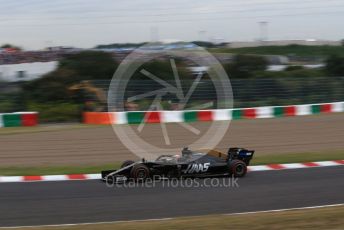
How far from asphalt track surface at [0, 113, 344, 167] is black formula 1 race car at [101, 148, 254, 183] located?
301 cm

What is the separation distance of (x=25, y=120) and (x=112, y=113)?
3.08 meters

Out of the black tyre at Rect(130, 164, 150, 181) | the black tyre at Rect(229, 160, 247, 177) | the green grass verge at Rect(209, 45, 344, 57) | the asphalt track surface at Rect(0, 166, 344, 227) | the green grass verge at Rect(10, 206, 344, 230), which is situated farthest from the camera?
the green grass verge at Rect(209, 45, 344, 57)

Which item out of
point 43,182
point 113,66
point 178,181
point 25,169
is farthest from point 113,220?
point 113,66

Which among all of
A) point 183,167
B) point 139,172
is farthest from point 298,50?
point 139,172

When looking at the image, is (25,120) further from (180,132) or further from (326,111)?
(326,111)

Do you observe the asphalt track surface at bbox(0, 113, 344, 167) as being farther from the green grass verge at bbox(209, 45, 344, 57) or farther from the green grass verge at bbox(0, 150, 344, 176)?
the green grass verge at bbox(209, 45, 344, 57)

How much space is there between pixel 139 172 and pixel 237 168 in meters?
1.70

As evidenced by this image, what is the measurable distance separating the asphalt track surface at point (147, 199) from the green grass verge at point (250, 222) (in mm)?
513

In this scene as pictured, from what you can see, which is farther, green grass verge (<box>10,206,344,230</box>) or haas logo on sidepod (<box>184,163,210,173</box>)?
haas logo on sidepod (<box>184,163,210,173</box>)

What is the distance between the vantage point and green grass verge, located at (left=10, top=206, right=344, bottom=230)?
18.2 ft

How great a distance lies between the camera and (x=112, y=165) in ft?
36.4

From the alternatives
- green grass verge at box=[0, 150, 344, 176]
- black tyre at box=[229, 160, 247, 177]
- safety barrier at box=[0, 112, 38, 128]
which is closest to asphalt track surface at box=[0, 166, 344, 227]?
black tyre at box=[229, 160, 247, 177]

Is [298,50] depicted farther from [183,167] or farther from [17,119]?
[183,167]

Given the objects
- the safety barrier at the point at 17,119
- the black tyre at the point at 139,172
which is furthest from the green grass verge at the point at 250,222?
the safety barrier at the point at 17,119
